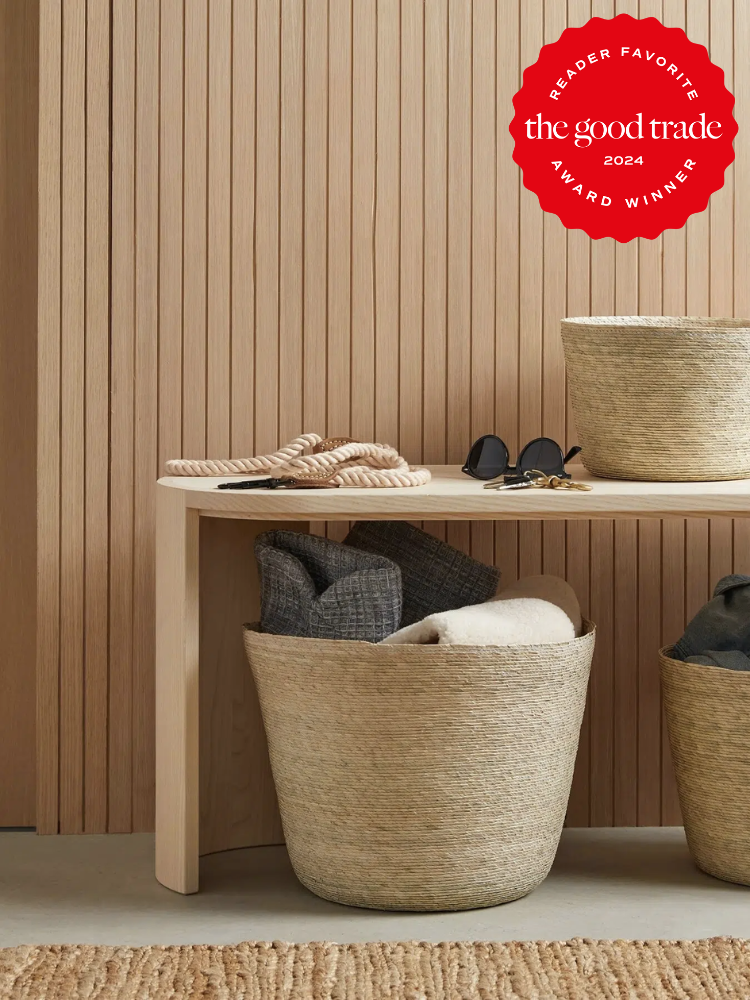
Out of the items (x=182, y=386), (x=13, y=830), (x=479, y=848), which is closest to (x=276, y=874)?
(x=479, y=848)

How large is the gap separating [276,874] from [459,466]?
75 cm

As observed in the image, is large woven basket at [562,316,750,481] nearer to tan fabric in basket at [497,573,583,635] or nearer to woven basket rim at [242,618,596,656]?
tan fabric in basket at [497,573,583,635]

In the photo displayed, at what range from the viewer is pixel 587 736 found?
2061mm

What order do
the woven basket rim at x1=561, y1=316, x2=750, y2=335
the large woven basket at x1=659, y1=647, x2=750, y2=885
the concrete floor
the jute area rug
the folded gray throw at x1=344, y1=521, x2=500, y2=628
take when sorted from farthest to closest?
the woven basket rim at x1=561, y1=316, x2=750, y2=335 < the folded gray throw at x1=344, y1=521, x2=500, y2=628 < the large woven basket at x1=659, y1=647, x2=750, y2=885 < the concrete floor < the jute area rug

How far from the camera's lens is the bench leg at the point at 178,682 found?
1.70 metres

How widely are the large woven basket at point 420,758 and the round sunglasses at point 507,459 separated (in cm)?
27

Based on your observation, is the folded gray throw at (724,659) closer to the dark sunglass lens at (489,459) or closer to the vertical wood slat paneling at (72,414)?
A: the dark sunglass lens at (489,459)

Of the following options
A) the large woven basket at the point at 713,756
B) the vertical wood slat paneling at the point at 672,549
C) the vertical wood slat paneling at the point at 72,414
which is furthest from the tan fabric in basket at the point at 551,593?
the vertical wood slat paneling at the point at 72,414

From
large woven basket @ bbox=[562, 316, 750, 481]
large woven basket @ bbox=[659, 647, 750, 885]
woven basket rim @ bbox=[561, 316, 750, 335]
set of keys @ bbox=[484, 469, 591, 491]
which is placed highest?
woven basket rim @ bbox=[561, 316, 750, 335]

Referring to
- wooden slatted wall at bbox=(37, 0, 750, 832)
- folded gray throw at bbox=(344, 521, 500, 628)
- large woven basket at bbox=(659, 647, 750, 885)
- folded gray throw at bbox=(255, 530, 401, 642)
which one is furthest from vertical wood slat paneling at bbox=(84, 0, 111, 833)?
large woven basket at bbox=(659, 647, 750, 885)

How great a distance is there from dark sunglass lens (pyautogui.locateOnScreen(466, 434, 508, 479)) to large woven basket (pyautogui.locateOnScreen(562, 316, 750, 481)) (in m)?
0.15

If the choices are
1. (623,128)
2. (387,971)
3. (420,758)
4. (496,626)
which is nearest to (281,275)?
(623,128)

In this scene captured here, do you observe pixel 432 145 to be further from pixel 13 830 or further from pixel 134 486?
pixel 13 830

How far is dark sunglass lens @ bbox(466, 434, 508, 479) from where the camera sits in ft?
5.87
